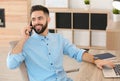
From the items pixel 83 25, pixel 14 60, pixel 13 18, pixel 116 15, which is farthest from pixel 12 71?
pixel 14 60

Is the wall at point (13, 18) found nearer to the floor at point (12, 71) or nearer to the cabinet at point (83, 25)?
the floor at point (12, 71)

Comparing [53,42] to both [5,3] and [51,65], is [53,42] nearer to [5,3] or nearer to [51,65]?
[51,65]

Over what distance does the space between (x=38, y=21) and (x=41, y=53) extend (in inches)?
10.1

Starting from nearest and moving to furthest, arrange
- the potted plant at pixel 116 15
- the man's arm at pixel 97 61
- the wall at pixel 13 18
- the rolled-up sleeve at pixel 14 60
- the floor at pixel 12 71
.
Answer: the rolled-up sleeve at pixel 14 60 < the man's arm at pixel 97 61 < the floor at pixel 12 71 < the potted plant at pixel 116 15 < the wall at pixel 13 18

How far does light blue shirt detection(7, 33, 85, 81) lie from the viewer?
6.63ft

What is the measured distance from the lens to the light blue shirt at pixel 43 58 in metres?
2.02

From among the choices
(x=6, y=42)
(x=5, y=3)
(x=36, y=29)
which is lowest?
(x=6, y=42)

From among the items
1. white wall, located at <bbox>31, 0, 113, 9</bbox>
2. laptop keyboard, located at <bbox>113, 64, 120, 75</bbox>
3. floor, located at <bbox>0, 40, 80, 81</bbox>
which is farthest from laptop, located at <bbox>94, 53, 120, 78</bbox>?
white wall, located at <bbox>31, 0, 113, 9</bbox>

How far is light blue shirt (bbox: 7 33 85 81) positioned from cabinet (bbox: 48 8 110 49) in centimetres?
267

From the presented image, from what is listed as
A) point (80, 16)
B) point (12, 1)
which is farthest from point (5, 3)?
point (80, 16)

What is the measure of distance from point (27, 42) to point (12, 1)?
3631 mm

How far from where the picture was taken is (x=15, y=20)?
18.3ft

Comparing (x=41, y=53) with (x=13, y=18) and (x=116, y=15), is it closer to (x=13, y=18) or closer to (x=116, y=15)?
(x=116, y=15)

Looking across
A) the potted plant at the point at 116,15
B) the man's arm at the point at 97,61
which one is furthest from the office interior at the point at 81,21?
the man's arm at the point at 97,61
